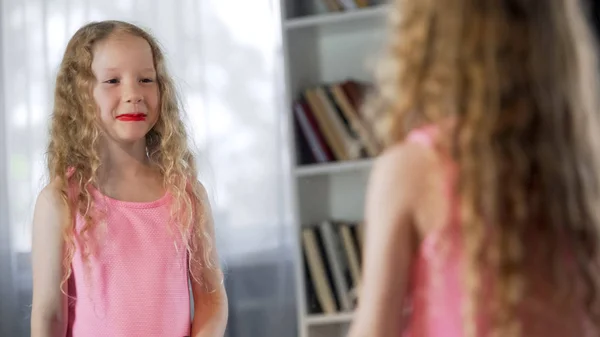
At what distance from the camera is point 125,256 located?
1.55 metres

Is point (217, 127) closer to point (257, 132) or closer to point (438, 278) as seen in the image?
point (257, 132)

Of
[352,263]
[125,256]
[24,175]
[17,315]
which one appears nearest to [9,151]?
[24,175]

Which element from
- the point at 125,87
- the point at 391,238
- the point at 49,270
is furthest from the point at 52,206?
the point at 391,238

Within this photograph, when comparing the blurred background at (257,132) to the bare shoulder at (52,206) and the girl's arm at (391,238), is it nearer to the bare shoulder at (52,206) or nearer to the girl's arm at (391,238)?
the bare shoulder at (52,206)

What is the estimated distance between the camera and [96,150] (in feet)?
5.28

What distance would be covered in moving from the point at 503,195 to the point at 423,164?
2.9 inches

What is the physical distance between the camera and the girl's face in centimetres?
158

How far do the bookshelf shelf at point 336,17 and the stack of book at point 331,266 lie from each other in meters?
0.55

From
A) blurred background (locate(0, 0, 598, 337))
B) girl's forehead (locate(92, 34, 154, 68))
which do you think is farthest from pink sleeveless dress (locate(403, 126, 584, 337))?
blurred background (locate(0, 0, 598, 337))

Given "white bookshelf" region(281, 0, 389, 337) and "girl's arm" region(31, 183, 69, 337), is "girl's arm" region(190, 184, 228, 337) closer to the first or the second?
"girl's arm" region(31, 183, 69, 337)

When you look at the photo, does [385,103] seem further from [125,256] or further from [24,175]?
[24,175]

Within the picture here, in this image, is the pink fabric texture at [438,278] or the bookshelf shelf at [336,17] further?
the bookshelf shelf at [336,17]

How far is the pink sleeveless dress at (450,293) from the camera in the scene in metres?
0.77

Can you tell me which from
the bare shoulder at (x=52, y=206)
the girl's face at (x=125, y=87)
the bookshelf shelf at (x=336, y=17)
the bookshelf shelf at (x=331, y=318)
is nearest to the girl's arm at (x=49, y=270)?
the bare shoulder at (x=52, y=206)
